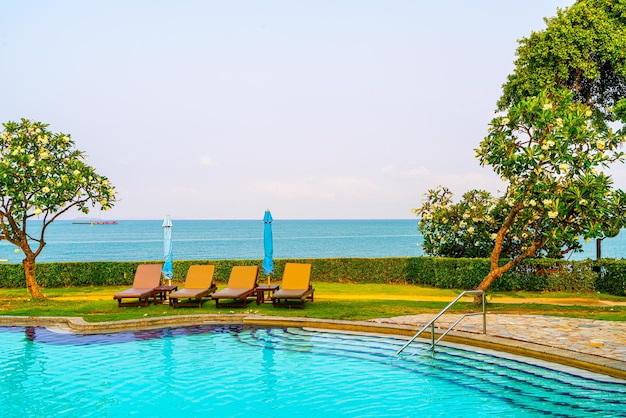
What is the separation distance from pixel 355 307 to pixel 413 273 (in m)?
8.91

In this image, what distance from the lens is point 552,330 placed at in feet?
39.4

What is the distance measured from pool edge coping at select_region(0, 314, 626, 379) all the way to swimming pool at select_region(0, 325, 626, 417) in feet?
1.14

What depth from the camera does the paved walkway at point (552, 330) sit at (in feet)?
33.8

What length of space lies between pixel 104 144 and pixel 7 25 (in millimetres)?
22327

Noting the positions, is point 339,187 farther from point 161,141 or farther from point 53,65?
point 53,65

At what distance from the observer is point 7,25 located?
3025 cm

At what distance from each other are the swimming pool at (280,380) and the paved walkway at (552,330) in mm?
1055

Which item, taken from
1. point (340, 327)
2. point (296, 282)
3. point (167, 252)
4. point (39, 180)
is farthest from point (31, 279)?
point (340, 327)

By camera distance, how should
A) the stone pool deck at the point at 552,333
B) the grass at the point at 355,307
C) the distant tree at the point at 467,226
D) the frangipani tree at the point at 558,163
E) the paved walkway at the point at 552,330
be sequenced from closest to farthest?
the stone pool deck at the point at 552,333 < the paved walkway at the point at 552,330 < the frangipani tree at the point at 558,163 < the grass at the point at 355,307 < the distant tree at the point at 467,226

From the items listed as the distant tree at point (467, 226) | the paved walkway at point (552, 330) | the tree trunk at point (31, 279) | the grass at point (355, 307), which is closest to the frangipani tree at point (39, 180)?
the tree trunk at point (31, 279)

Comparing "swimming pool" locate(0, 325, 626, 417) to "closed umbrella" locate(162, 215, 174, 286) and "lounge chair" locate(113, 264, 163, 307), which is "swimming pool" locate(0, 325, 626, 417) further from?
"closed umbrella" locate(162, 215, 174, 286)

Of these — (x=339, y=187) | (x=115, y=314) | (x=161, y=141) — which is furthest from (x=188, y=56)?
(x=339, y=187)

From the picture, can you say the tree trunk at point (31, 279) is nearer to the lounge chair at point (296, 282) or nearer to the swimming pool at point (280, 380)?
the swimming pool at point (280, 380)

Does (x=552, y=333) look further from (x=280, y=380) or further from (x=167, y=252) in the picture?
(x=167, y=252)
